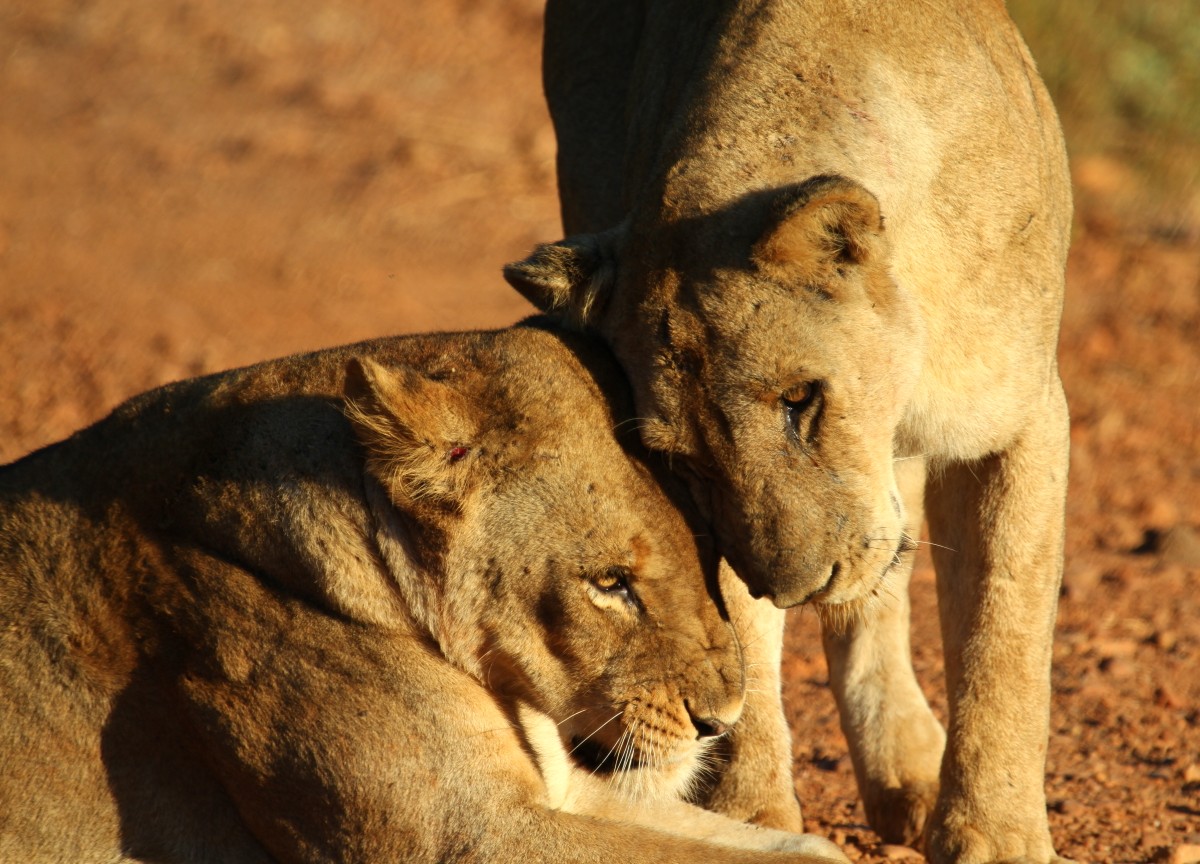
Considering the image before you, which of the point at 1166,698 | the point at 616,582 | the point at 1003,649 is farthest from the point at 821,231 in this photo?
the point at 1166,698

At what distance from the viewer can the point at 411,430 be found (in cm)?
313

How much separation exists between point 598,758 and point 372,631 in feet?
1.77

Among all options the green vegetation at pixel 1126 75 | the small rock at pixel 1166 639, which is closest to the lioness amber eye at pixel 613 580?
the small rock at pixel 1166 639

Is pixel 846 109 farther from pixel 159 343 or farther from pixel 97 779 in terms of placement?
pixel 159 343

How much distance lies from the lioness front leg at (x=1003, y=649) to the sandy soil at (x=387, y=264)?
12.2 inches

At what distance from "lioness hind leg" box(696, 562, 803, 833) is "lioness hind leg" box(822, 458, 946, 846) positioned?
389 mm

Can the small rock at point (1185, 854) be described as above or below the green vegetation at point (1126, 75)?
below

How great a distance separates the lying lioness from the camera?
3.28 meters

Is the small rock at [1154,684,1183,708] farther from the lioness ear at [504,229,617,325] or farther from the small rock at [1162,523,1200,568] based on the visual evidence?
the lioness ear at [504,229,617,325]

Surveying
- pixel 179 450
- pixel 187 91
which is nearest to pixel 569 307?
pixel 179 450

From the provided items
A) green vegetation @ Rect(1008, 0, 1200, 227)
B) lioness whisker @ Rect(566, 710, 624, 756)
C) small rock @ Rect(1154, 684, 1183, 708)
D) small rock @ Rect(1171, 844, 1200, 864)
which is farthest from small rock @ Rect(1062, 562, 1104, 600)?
green vegetation @ Rect(1008, 0, 1200, 227)

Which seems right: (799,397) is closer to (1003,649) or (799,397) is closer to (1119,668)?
(1003,649)

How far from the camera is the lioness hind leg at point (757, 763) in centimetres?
407

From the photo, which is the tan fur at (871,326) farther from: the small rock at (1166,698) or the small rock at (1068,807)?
the small rock at (1166,698)
